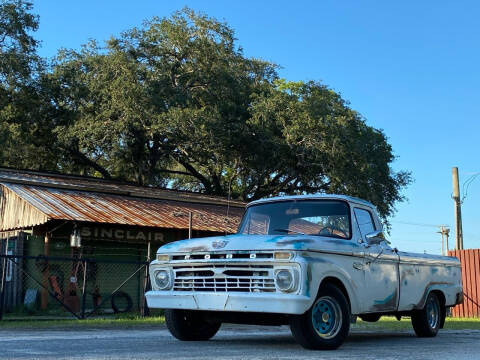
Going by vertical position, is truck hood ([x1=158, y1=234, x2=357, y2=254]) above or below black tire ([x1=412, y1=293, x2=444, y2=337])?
above

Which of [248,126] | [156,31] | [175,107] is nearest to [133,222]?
[175,107]

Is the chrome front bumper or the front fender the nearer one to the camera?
the chrome front bumper

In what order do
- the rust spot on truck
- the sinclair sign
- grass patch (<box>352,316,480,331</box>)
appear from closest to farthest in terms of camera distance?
the rust spot on truck
grass patch (<box>352,316,480,331</box>)
the sinclair sign

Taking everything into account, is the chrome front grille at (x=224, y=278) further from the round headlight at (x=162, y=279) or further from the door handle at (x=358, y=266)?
the door handle at (x=358, y=266)

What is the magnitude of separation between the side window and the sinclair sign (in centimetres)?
1543

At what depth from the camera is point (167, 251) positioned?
877cm

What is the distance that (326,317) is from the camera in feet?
25.9

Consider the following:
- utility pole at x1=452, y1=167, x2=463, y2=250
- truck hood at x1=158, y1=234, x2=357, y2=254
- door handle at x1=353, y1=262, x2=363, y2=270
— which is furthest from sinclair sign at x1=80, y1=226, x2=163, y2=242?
door handle at x1=353, y1=262, x2=363, y2=270

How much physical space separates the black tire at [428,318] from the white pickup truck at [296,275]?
22 mm

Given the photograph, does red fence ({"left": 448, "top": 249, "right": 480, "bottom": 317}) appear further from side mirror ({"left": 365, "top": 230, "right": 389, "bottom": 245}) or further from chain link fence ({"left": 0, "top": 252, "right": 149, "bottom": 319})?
side mirror ({"left": 365, "top": 230, "right": 389, "bottom": 245})

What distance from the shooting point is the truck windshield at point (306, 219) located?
908cm

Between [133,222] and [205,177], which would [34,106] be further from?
[133,222]

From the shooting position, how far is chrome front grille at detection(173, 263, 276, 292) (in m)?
7.73

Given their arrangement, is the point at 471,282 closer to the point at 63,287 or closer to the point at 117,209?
the point at 117,209
